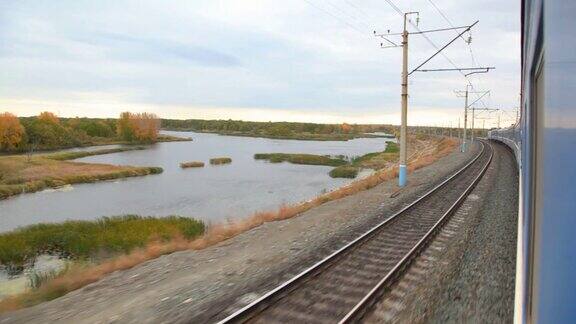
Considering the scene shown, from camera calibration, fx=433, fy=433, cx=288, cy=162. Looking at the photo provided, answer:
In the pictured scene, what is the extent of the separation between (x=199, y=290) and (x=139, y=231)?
12979 millimetres

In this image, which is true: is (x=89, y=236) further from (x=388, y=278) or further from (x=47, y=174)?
(x=47, y=174)

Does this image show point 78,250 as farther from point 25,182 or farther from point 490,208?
point 25,182

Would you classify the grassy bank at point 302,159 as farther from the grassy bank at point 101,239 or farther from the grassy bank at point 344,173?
the grassy bank at point 101,239

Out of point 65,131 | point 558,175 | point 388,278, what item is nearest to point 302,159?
point 388,278

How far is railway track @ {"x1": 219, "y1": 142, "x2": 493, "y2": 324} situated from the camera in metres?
6.82

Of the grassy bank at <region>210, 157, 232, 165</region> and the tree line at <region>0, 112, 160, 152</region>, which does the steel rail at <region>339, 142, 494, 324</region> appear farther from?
the tree line at <region>0, 112, 160, 152</region>

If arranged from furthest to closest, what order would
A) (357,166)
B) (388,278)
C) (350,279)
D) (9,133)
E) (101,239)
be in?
(9,133) < (357,166) < (101,239) < (350,279) < (388,278)

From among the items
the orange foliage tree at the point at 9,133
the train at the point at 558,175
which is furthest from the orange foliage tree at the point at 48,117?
the train at the point at 558,175

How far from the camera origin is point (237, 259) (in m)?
10.4

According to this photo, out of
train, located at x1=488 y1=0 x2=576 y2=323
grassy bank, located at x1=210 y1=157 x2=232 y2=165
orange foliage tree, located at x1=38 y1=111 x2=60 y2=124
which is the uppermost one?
orange foliage tree, located at x1=38 y1=111 x2=60 y2=124

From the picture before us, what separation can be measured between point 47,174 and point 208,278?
4328 centimetres

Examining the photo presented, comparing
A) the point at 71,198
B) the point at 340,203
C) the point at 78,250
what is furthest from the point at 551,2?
the point at 71,198

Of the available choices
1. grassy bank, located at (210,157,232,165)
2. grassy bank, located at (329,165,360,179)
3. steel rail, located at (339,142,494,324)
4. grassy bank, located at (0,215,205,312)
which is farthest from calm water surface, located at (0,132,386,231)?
steel rail, located at (339,142,494,324)

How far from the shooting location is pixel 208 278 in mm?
8906
